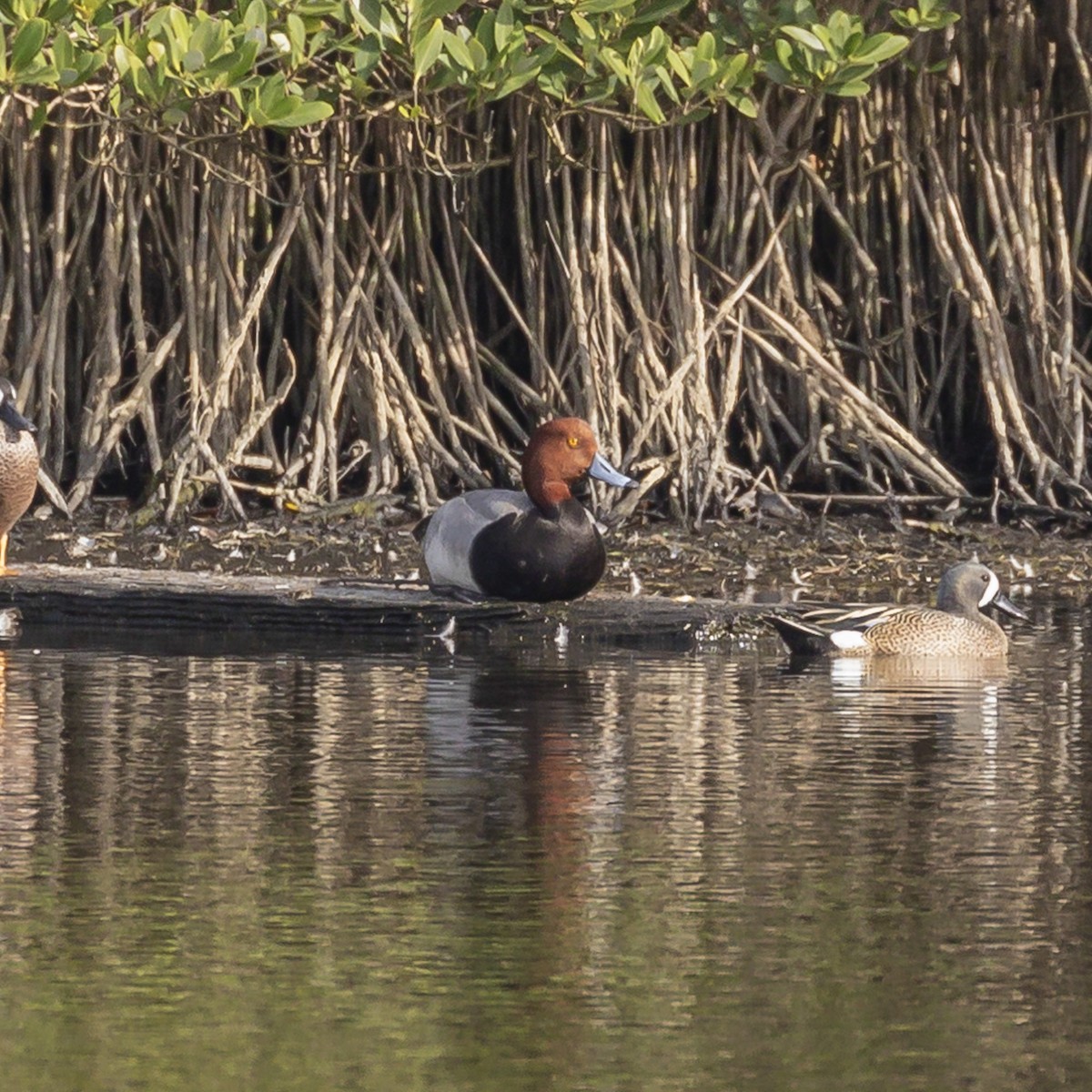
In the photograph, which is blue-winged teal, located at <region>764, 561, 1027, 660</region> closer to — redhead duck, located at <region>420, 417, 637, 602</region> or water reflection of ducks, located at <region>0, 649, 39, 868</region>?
redhead duck, located at <region>420, 417, 637, 602</region>

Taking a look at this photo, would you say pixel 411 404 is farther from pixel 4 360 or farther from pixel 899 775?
pixel 899 775

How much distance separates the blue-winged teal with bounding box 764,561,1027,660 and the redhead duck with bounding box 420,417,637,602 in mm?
698

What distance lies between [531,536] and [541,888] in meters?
3.99

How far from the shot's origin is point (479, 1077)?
11.6ft

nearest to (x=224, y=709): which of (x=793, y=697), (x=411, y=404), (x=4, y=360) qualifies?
(x=793, y=697)

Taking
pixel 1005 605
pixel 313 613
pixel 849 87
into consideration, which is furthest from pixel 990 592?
pixel 849 87

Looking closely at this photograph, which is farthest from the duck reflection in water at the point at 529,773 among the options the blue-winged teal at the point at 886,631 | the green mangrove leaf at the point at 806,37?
the green mangrove leaf at the point at 806,37

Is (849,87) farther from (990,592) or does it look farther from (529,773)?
(529,773)

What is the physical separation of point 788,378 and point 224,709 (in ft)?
18.6

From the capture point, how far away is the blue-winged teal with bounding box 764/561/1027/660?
7957 millimetres

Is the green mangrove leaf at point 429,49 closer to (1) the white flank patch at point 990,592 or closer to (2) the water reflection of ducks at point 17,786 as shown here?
(1) the white flank patch at point 990,592

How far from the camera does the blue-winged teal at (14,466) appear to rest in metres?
9.45

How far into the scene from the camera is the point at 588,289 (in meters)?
11.4

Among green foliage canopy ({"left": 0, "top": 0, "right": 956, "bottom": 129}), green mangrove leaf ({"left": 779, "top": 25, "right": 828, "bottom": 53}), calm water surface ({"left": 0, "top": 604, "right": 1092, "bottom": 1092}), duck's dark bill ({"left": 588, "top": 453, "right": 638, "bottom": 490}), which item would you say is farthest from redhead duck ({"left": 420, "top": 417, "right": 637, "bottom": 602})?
green mangrove leaf ({"left": 779, "top": 25, "right": 828, "bottom": 53})
